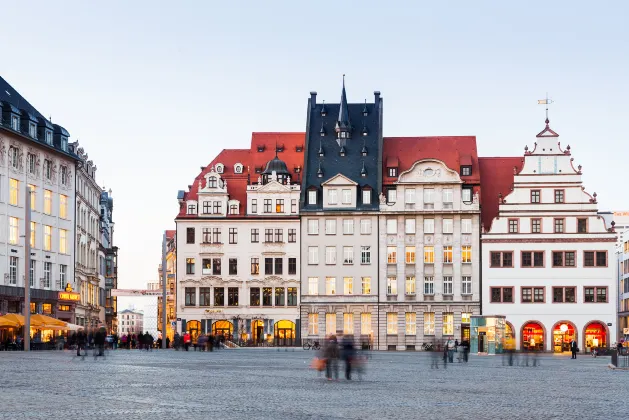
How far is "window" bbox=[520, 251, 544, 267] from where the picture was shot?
96.7 metres

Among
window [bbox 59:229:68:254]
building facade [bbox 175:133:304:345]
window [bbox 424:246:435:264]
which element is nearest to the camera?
window [bbox 59:229:68:254]

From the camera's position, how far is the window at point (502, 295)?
97000 mm

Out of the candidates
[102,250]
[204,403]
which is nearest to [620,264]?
[102,250]

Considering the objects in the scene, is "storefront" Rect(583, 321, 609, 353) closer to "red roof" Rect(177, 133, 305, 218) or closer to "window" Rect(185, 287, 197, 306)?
"red roof" Rect(177, 133, 305, 218)

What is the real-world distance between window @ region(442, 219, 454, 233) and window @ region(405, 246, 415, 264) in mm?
3214

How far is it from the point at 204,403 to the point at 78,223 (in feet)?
252

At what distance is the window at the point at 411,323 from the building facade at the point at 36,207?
92.5 ft

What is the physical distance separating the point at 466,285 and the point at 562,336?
8.98m

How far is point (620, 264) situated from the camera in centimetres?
12950

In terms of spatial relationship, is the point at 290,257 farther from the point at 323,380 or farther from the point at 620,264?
the point at 323,380

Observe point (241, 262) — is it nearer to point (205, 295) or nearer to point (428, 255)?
point (205, 295)

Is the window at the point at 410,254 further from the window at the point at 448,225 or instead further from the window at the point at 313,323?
the window at the point at 313,323

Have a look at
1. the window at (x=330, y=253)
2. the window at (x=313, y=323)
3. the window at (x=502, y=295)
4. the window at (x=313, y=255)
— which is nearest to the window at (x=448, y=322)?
the window at (x=502, y=295)

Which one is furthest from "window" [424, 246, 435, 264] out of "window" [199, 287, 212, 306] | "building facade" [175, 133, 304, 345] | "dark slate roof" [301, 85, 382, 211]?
"window" [199, 287, 212, 306]
